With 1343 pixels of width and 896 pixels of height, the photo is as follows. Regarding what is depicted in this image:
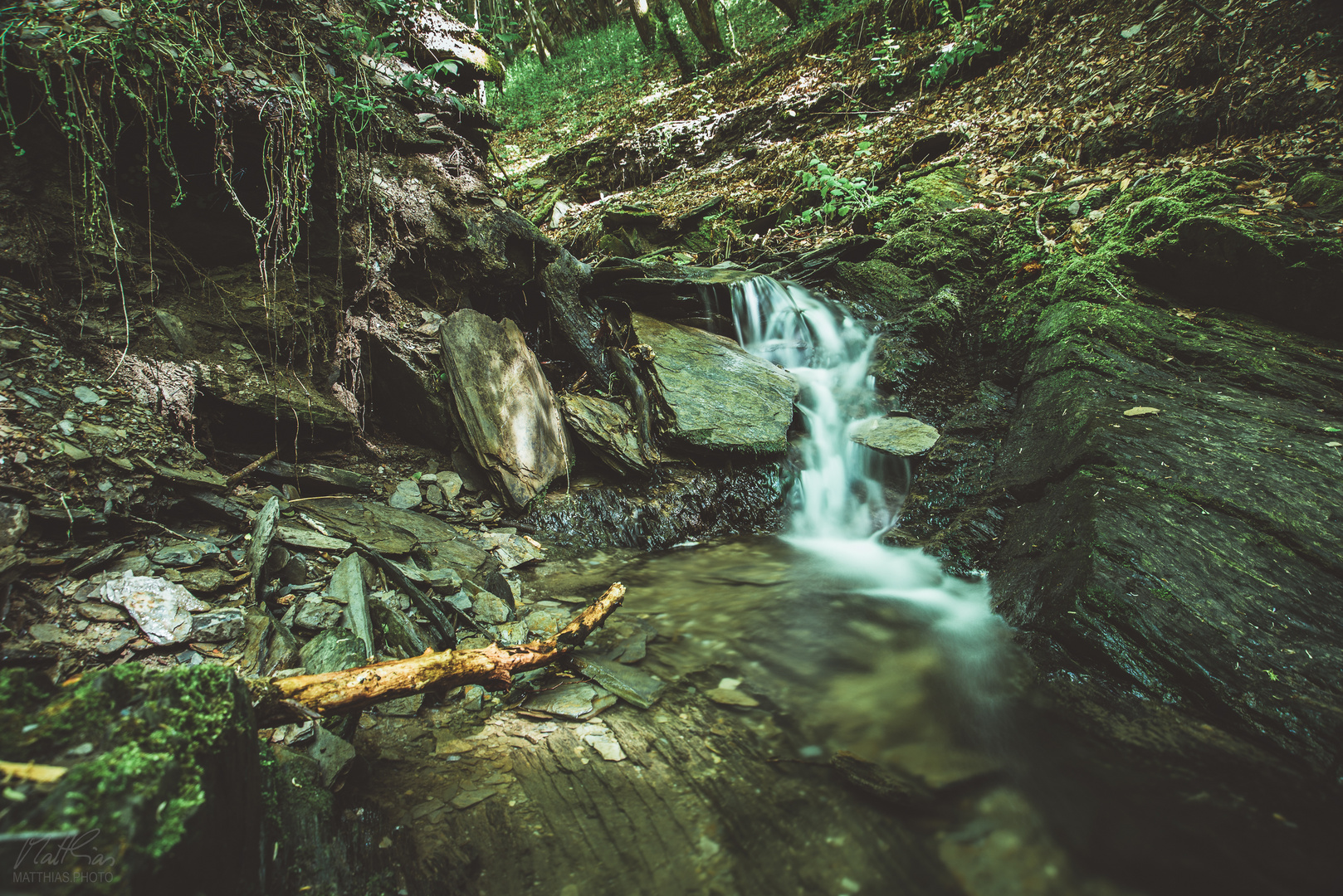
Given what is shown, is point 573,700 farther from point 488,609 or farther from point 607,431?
point 607,431

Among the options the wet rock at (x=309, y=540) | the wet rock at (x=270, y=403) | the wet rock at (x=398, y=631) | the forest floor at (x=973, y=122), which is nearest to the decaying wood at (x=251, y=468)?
the wet rock at (x=270, y=403)

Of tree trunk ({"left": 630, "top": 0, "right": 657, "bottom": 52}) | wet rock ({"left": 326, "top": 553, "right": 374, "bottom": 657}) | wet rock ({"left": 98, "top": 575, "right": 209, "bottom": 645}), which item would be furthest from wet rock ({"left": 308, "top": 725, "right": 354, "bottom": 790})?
tree trunk ({"left": 630, "top": 0, "right": 657, "bottom": 52})

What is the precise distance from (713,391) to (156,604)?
4025mm

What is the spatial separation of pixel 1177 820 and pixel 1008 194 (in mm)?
7365

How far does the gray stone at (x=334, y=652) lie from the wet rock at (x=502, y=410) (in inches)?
74.5

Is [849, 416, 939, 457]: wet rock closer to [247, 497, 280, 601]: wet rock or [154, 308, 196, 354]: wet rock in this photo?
[247, 497, 280, 601]: wet rock

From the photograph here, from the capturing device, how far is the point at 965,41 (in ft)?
29.7

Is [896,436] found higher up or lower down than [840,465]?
higher up

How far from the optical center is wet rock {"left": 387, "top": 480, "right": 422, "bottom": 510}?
3.85 m

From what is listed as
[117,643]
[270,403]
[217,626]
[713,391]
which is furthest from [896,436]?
[117,643]

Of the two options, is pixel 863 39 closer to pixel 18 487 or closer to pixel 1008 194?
pixel 1008 194

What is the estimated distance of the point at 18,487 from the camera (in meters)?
2.18

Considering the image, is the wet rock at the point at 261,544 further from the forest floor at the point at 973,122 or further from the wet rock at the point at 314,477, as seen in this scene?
the forest floor at the point at 973,122

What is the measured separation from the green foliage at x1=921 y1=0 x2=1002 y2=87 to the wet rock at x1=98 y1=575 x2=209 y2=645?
39.6ft
